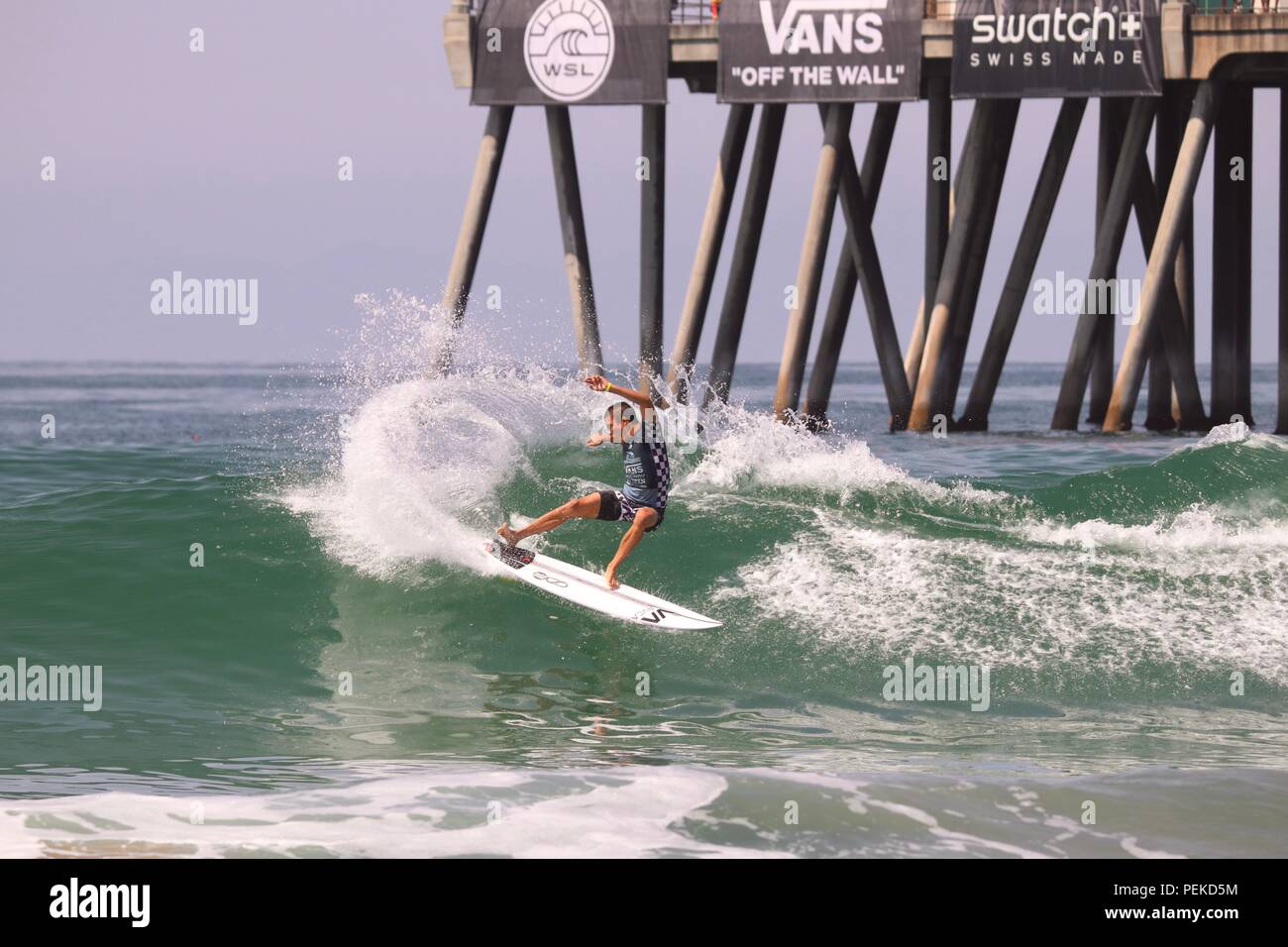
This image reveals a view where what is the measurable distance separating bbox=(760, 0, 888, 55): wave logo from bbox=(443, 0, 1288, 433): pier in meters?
0.03

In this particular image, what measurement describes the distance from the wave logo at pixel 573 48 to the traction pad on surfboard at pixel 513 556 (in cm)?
1114

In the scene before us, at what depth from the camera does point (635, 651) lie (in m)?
11.8

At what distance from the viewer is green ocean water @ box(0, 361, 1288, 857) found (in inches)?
306

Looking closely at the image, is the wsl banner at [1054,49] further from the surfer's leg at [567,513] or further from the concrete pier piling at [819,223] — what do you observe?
the surfer's leg at [567,513]

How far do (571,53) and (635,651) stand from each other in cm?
1310

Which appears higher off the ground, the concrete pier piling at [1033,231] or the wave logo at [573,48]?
the wave logo at [573,48]

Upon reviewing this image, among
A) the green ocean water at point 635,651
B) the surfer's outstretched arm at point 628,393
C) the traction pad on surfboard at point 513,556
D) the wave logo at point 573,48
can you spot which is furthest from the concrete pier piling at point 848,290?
the surfer's outstretched arm at point 628,393

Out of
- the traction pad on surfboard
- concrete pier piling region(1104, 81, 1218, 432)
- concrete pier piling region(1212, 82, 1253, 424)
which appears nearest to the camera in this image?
the traction pad on surfboard

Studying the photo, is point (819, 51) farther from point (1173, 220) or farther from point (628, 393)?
point (628, 393)

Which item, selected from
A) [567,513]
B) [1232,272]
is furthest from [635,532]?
[1232,272]

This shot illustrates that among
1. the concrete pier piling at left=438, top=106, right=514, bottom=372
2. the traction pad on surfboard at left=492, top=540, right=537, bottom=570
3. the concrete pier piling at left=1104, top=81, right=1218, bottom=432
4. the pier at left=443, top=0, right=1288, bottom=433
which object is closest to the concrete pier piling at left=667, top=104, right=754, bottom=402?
the pier at left=443, top=0, right=1288, bottom=433

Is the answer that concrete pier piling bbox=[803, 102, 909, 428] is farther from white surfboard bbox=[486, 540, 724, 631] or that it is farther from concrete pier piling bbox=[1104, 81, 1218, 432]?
white surfboard bbox=[486, 540, 724, 631]

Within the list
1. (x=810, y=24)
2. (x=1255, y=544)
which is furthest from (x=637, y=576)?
(x=810, y=24)

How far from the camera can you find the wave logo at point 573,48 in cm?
2239
